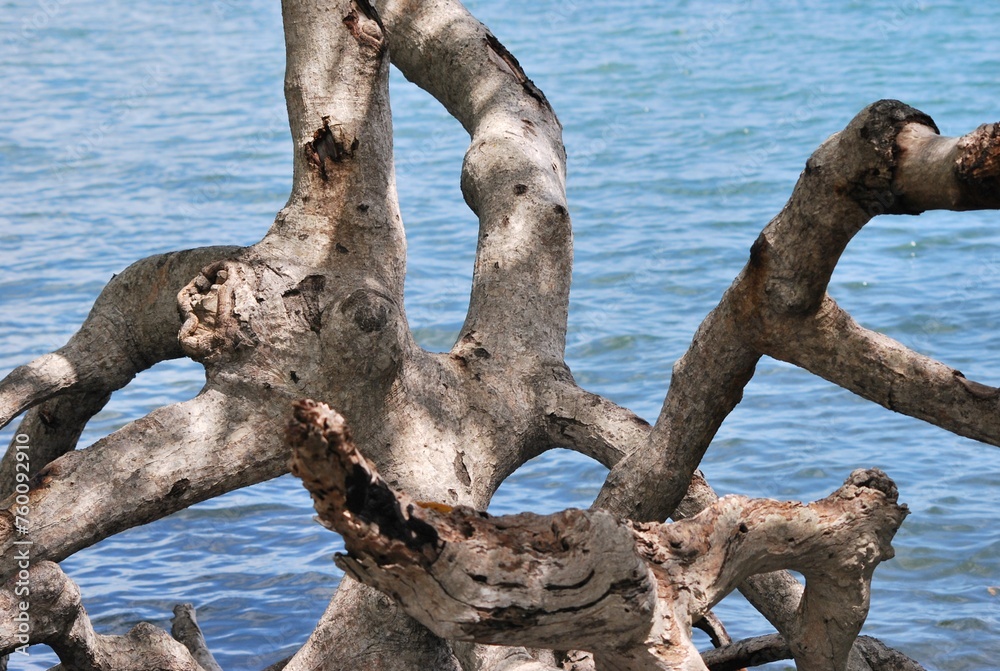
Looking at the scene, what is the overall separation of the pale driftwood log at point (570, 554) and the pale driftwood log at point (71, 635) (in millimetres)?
1058

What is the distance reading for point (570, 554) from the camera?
198 cm

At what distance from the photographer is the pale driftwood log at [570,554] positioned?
5.93 ft

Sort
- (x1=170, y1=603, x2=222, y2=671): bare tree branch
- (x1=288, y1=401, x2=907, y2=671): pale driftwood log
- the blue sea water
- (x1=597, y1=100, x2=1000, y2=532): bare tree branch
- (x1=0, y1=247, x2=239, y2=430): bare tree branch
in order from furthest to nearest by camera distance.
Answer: the blue sea water → (x1=170, y1=603, x2=222, y2=671): bare tree branch → (x1=0, y1=247, x2=239, y2=430): bare tree branch → (x1=597, y1=100, x2=1000, y2=532): bare tree branch → (x1=288, y1=401, x2=907, y2=671): pale driftwood log

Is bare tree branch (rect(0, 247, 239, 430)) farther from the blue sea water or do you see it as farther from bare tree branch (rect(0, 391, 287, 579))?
the blue sea water

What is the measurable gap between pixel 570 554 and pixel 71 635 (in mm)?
1496

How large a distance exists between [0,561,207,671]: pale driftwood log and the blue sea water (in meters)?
1.26

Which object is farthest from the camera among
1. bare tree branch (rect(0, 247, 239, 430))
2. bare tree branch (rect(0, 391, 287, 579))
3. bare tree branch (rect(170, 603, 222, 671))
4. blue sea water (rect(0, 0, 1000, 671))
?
blue sea water (rect(0, 0, 1000, 671))

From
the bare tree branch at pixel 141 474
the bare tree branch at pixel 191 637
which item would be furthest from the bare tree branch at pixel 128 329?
the bare tree branch at pixel 191 637

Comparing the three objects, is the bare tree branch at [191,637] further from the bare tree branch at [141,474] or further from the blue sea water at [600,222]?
the bare tree branch at [141,474]

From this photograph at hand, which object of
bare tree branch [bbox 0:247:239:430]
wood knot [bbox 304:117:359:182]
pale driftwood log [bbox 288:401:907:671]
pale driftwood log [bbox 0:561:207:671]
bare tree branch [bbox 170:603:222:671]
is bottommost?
bare tree branch [bbox 170:603:222:671]

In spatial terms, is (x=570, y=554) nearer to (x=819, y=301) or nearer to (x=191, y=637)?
(x=819, y=301)

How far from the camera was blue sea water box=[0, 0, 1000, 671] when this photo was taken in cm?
512

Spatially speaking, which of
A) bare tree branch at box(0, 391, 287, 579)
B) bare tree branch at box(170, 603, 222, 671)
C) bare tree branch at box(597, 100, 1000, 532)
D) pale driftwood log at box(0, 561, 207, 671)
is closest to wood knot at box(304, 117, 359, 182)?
bare tree branch at box(0, 391, 287, 579)

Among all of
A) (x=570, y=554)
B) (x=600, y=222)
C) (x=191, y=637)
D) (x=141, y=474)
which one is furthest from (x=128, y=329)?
(x=600, y=222)
